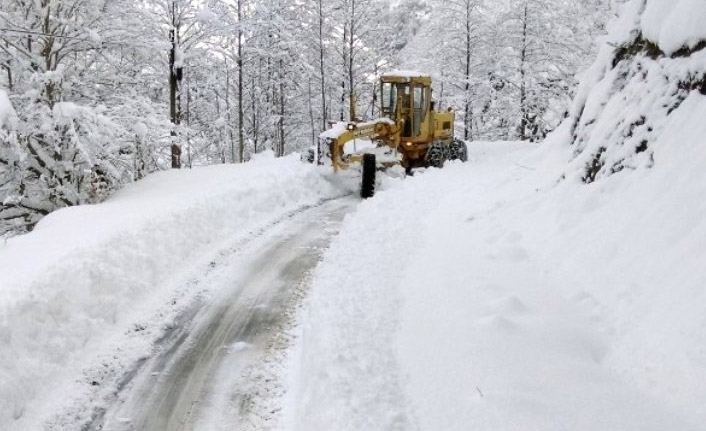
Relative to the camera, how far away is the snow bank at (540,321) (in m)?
4.37

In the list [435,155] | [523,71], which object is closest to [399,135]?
[435,155]

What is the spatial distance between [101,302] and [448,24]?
85.2 ft

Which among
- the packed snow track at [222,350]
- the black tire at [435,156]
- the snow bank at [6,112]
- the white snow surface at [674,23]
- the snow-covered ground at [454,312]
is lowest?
the packed snow track at [222,350]

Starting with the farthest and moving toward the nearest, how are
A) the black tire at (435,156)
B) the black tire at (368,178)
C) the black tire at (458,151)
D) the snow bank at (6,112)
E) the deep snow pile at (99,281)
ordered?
1. the black tire at (458,151)
2. the black tire at (435,156)
3. the black tire at (368,178)
4. the snow bank at (6,112)
5. the deep snow pile at (99,281)

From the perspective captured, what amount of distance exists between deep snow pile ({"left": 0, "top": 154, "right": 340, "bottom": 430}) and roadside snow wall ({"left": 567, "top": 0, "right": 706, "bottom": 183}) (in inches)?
247

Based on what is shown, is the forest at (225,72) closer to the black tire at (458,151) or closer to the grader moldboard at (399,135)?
the grader moldboard at (399,135)

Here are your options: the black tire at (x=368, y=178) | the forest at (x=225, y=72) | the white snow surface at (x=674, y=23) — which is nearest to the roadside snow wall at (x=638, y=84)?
the white snow surface at (x=674, y=23)

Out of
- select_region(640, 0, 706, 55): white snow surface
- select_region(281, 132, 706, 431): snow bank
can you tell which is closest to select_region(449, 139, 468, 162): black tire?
select_region(281, 132, 706, 431): snow bank

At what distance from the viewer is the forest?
13359mm

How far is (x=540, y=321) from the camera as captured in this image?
5.69m

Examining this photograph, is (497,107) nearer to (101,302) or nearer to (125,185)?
Answer: (125,185)

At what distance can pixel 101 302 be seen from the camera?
724 centimetres

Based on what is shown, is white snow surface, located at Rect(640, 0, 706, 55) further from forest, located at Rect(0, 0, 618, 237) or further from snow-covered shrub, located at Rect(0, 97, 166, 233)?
snow-covered shrub, located at Rect(0, 97, 166, 233)

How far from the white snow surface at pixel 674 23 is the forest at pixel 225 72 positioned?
4376 millimetres
